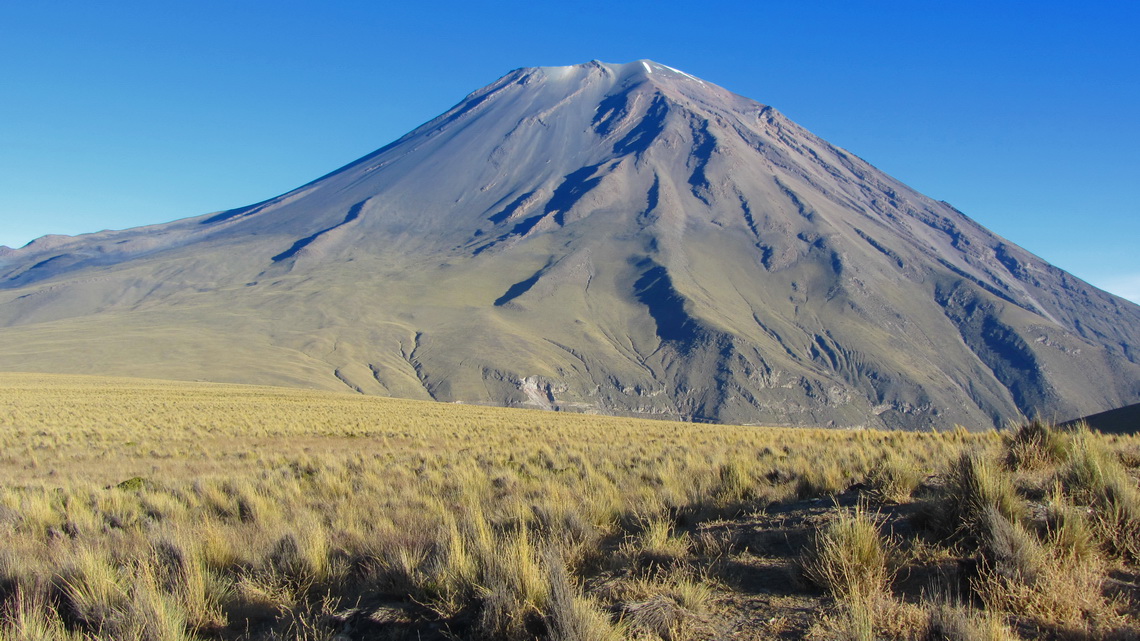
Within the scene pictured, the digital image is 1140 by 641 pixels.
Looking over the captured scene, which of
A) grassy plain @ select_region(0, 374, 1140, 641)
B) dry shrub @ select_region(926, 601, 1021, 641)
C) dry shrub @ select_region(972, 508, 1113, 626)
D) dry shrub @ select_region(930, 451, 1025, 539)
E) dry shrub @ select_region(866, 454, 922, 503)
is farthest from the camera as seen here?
dry shrub @ select_region(866, 454, 922, 503)

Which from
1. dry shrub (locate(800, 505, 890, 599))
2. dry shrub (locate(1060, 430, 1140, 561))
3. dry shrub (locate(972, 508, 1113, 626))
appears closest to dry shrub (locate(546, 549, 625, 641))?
dry shrub (locate(800, 505, 890, 599))

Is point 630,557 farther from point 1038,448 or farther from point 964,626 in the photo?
point 1038,448

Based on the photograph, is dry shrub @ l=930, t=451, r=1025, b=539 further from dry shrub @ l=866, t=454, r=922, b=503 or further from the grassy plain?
dry shrub @ l=866, t=454, r=922, b=503

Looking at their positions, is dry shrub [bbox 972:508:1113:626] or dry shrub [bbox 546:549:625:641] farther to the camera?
dry shrub [bbox 972:508:1113:626]

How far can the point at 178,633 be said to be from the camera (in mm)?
4055

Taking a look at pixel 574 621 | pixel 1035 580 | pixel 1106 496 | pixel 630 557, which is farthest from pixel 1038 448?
pixel 574 621

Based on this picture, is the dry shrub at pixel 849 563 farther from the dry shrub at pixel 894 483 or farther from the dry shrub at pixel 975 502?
the dry shrub at pixel 894 483

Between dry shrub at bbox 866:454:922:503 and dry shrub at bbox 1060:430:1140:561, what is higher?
dry shrub at bbox 1060:430:1140:561

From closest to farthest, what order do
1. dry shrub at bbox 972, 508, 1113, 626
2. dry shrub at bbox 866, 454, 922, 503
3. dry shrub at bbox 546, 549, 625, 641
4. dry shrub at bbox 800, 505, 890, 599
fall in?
1. dry shrub at bbox 546, 549, 625, 641
2. dry shrub at bbox 972, 508, 1113, 626
3. dry shrub at bbox 800, 505, 890, 599
4. dry shrub at bbox 866, 454, 922, 503

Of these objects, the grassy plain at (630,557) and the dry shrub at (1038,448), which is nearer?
the grassy plain at (630,557)

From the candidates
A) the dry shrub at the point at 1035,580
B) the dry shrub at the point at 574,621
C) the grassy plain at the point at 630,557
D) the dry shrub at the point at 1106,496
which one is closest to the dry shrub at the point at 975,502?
the grassy plain at the point at 630,557

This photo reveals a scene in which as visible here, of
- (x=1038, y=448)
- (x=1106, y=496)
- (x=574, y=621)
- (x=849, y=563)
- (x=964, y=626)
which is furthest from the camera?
(x=1038, y=448)

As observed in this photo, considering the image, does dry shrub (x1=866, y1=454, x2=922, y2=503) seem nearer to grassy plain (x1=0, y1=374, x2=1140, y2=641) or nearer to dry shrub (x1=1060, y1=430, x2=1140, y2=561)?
grassy plain (x1=0, y1=374, x2=1140, y2=641)

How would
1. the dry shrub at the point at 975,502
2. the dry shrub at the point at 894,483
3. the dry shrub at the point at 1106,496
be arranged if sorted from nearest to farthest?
1. the dry shrub at the point at 1106,496
2. the dry shrub at the point at 975,502
3. the dry shrub at the point at 894,483
